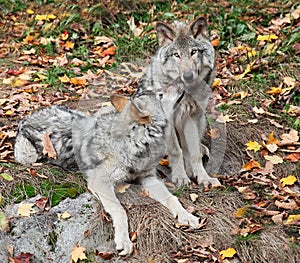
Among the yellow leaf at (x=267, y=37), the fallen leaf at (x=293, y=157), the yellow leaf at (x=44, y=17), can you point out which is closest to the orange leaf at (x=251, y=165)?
the fallen leaf at (x=293, y=157)

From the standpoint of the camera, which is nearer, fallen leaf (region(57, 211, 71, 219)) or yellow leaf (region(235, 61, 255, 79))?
fallen leaf (region(57, 211, 71, 219))

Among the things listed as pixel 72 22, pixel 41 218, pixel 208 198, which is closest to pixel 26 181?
pixel 41 218

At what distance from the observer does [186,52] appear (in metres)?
6.13

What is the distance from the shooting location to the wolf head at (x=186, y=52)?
6082 millimetres

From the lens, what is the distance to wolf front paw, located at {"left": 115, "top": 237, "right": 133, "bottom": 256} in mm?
5352

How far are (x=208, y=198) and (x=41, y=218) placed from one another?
6.08 ft

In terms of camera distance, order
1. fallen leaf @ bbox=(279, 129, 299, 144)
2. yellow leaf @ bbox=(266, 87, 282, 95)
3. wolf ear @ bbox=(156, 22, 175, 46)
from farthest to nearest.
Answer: yellow leaf @ bbox=(266, 87, 282, 95), fallen leaf @ bbox=(279, 129, 299, 144), wolf ear @ bbox=(156, 22, 175, 46)

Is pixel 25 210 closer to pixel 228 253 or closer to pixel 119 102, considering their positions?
pixel 119 102

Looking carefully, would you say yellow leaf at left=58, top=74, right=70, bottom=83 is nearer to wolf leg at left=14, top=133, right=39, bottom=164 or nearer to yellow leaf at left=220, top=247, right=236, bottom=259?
wolf leg at left=14, top=133, right=39, bottom=164

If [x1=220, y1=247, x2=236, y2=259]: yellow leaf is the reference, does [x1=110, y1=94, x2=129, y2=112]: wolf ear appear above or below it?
above

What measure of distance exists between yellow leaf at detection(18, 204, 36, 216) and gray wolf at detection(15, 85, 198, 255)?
2.16ft

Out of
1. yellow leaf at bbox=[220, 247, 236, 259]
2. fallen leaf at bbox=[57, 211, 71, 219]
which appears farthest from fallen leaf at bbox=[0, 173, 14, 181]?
yellow leaf at bbox=[220, 247, 236, 259]

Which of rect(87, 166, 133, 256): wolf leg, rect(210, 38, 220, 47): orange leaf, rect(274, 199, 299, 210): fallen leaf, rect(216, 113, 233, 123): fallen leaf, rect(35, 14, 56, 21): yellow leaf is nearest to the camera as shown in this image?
rect(87, 166, 133, 256): wolf leg

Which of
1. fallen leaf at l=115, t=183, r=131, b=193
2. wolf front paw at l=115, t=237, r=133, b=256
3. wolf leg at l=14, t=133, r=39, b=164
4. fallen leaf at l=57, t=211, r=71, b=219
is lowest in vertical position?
wolf front paw at l=115, t=237, r=133, b=256
